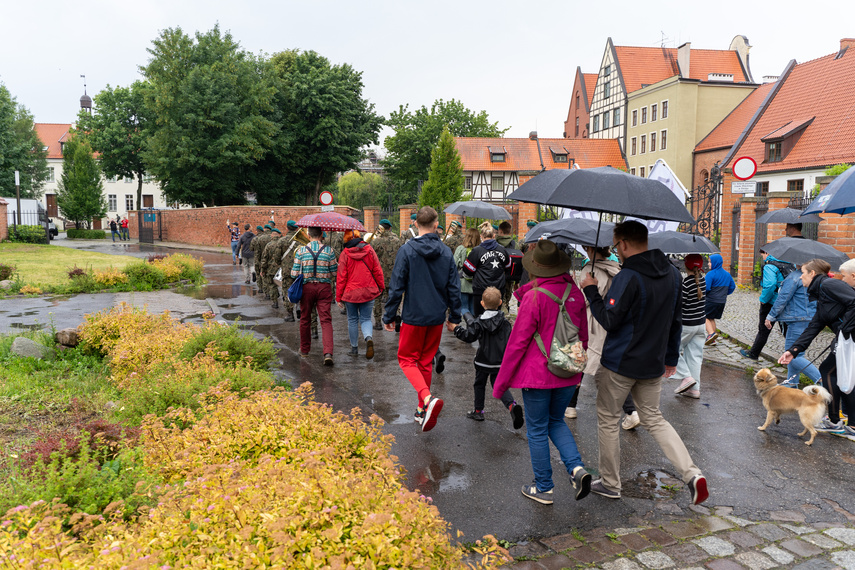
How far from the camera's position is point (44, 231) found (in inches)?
1352

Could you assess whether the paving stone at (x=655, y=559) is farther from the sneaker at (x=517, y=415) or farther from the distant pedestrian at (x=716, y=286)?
the distant pedestrian at (x=716, y=286)

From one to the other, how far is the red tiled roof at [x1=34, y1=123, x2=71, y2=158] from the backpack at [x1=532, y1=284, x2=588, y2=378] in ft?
293

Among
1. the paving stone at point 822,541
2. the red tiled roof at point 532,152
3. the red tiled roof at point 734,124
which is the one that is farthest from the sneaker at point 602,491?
the red tiled roof at point 532,152

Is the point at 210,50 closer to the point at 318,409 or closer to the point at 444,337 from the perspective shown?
the point at 444,337

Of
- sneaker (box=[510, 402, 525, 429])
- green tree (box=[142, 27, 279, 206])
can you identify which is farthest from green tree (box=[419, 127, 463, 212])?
sneaker (box=[510, 402, 525, 429])

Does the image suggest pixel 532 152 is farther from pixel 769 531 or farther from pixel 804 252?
pixel 769 531

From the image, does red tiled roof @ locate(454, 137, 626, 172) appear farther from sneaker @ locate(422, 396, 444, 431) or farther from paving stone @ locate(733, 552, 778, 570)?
paving stone @ locate(733, 552, 778, 570)

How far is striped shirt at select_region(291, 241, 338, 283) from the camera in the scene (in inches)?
336

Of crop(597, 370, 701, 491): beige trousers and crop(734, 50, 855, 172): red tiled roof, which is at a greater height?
crop(734, 50, 855, 172): red tiled roof

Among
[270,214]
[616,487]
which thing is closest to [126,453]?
[616,487]

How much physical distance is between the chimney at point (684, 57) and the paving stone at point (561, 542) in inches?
2171

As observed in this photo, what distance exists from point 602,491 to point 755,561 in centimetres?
108

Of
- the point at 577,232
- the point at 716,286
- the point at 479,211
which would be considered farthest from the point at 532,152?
the point at 577,232

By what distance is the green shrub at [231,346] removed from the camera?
23.0 feet
